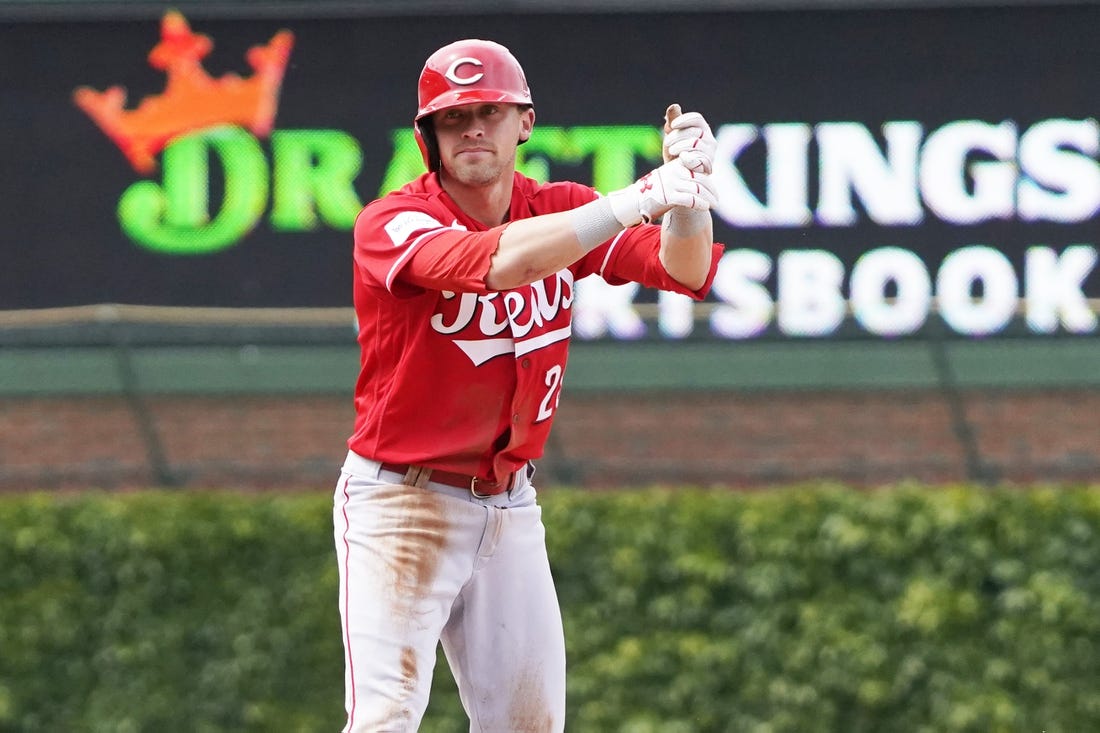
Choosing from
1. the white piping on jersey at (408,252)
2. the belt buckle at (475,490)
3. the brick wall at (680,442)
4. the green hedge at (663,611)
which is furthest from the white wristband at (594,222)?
the brick wall at (680,442)

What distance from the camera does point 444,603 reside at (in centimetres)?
429

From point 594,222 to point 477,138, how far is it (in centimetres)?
48

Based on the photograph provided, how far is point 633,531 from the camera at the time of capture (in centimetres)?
733

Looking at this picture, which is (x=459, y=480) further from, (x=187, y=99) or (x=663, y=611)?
(x=187, y=99)

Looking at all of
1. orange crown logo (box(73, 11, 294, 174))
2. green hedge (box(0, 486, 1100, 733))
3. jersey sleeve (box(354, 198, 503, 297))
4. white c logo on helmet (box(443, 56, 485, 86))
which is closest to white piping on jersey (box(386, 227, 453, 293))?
jersey sleeve (box(354, 198, 503, 297))

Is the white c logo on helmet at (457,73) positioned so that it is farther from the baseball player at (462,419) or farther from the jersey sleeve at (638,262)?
the jersey sleeve at (638,262)

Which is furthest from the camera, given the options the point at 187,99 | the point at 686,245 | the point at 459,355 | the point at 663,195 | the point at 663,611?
the point at 187,99

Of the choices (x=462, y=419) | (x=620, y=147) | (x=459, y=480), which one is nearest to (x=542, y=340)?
(x=462, y=419)

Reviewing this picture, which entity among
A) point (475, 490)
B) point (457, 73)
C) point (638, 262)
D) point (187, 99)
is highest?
point (187, 99)

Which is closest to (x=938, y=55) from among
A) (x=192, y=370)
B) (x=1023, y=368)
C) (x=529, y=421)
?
(x=1023, y=368)

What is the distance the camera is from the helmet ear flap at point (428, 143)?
4190 mm

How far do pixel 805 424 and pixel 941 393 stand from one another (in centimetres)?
58

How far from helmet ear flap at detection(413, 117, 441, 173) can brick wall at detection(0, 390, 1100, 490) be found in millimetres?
3496

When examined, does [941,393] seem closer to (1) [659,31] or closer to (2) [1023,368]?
(2) [1023,368]
